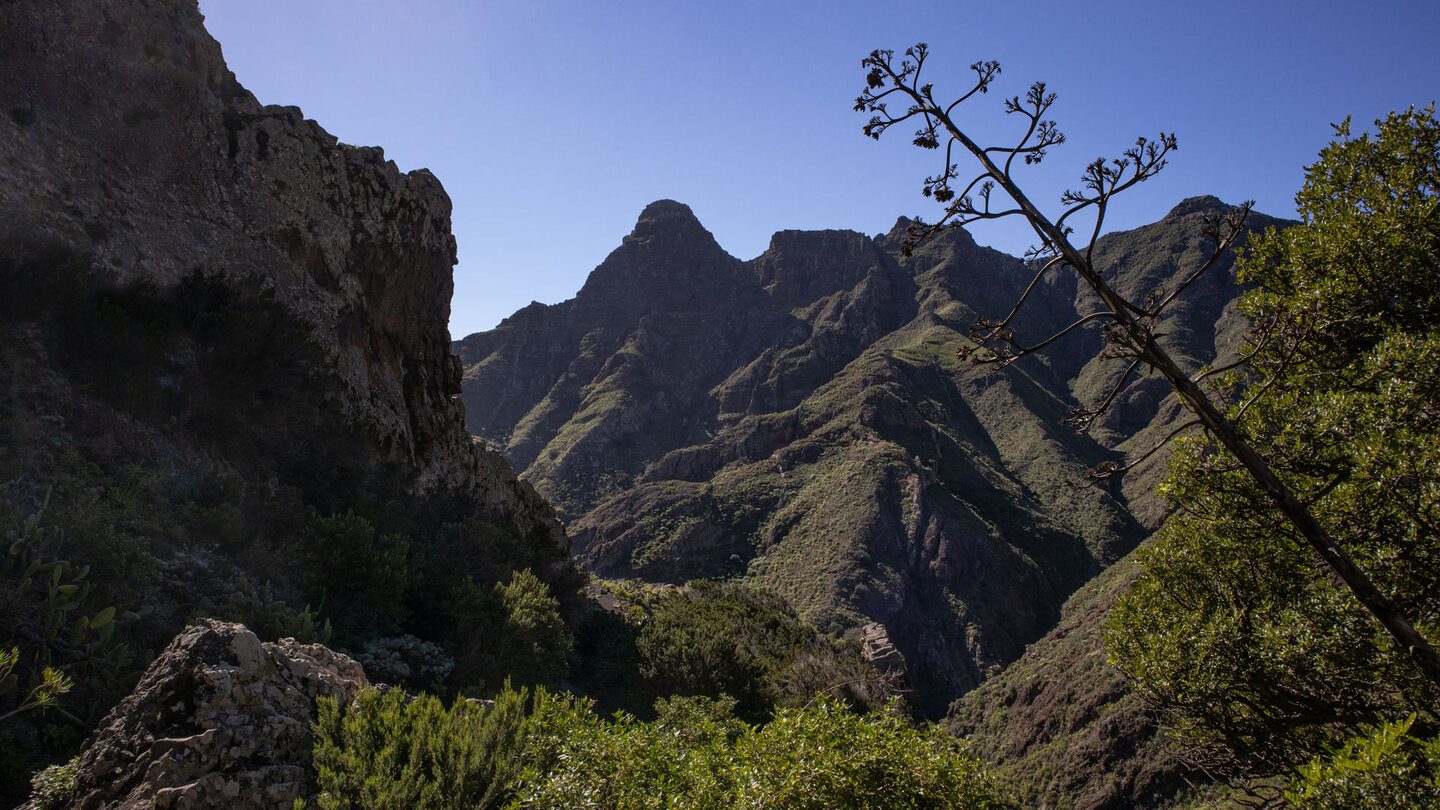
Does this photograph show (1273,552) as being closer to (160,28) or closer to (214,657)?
(214,657)

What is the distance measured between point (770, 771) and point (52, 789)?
618cm

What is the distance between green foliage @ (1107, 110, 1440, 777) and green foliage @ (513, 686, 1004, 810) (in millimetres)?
2955

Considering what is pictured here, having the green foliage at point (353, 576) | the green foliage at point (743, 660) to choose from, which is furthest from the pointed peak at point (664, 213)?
the green foliage at point (353, 576)

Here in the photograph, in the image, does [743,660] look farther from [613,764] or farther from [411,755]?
[613,764]

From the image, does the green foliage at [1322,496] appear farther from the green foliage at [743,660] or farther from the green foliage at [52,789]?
the green foliage at [52,789]

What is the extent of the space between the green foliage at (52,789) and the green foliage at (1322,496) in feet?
32.5

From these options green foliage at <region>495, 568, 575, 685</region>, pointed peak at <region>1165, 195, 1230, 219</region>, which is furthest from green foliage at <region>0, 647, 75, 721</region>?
pointed peak at <region>1165, 195, 1230, 219</region>

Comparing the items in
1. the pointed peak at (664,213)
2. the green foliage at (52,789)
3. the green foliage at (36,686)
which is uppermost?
the pointed peak at (664,213)

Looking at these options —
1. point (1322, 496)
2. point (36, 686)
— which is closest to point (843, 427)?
point (1322, 496)

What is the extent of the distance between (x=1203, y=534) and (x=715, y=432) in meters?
100

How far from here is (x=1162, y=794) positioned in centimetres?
2697

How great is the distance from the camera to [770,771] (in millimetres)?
4945

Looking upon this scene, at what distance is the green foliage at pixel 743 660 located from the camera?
637 inches

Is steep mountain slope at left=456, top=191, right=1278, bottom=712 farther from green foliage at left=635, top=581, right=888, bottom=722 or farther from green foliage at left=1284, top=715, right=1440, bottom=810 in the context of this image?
green foliage at left=1284, top=715, right=1440, bottom=810
